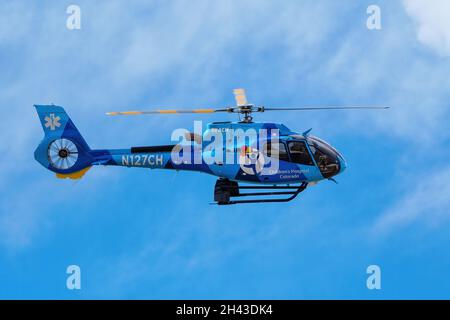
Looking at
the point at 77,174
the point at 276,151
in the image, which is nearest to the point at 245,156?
the point at 276,151

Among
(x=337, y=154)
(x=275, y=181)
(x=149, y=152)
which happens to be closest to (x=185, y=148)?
(x=149, y=152)

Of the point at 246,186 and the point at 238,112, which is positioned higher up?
the point at 238,112

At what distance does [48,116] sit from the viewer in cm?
2117

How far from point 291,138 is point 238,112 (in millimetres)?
1594

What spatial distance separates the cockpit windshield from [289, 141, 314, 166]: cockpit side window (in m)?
0.17

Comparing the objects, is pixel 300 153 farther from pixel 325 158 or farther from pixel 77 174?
pixel 77 174

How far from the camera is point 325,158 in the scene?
19.7m

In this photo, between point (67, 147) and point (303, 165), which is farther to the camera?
point (67, 147)

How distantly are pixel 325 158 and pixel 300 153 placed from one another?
68 centimetres

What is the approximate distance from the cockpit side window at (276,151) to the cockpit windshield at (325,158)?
2.34 feet

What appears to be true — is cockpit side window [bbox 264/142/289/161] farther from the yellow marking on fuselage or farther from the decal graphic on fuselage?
the yellow marking on fuselage

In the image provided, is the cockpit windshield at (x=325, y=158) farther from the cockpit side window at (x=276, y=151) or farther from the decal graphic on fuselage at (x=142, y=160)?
the decal graphic on fuselage at (x=142, y=160)

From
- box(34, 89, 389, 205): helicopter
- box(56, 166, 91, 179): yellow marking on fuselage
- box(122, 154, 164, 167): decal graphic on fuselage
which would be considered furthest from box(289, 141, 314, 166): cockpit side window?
box(56, 166, 91, 179): yellow marking on fuselage

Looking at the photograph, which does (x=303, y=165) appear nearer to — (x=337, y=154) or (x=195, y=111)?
(x=337, y=154)
